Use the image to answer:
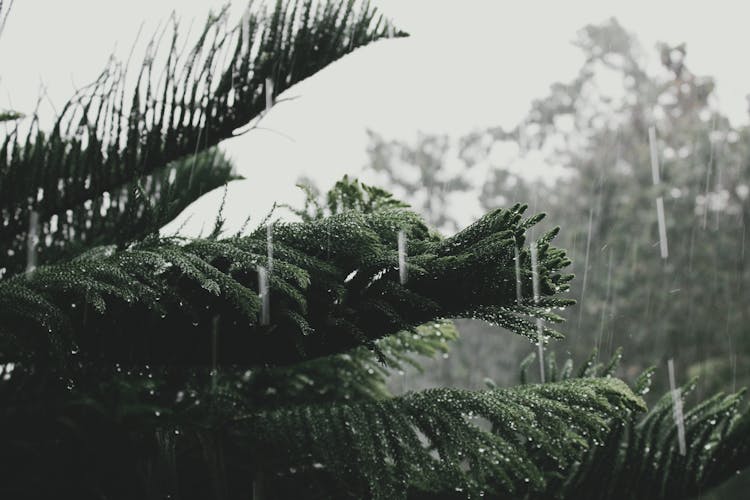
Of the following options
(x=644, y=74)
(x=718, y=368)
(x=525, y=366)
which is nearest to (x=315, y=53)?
(x=525, y=366)

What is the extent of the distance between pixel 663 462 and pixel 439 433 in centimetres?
60

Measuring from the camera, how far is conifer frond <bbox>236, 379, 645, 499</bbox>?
0.98 meters

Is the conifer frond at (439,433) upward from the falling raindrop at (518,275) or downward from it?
downward

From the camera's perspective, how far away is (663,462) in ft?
4.38

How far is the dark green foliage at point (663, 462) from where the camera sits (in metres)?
1.30

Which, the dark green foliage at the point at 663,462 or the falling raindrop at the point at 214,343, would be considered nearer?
the falling raindrop at the point at 214,343

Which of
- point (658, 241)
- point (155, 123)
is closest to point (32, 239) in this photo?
point (155, 123)

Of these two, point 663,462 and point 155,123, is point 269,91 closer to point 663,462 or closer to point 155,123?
point 155,123

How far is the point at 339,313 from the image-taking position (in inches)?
37.3

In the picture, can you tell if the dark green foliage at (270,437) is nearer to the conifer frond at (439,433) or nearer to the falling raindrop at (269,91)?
the conifer frond at (439,433)

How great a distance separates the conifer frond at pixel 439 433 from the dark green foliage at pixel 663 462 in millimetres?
277

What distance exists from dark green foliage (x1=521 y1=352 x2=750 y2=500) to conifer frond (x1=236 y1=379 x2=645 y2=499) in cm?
28

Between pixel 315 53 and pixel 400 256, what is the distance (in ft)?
1.99

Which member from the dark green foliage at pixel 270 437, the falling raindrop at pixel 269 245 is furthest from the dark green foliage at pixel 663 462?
the falling raindrop at pixel 269 245
